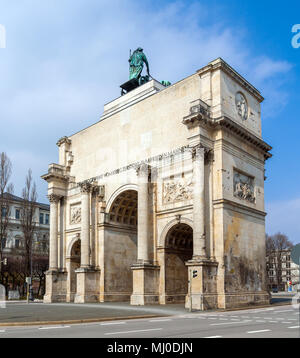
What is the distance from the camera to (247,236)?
32531mm

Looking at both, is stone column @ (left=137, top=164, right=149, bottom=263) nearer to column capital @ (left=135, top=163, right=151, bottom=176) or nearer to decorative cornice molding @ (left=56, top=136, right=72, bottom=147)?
column capital @ (left=135, top=163, right=151, bottom=176)

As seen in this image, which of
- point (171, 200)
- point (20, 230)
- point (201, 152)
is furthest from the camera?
point (20, 230)

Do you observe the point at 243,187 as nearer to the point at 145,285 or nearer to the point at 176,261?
the point at 176,261

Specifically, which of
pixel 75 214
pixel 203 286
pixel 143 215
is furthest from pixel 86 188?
pixel 203 286

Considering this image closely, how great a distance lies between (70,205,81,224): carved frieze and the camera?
137 feet

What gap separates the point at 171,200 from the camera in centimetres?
3259

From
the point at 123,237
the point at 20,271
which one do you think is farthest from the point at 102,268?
the point at 20,271

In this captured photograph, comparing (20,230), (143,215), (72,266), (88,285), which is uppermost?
(20,230)

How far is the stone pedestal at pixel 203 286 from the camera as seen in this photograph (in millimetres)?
27334

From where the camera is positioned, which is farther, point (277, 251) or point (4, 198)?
point (277, 251)

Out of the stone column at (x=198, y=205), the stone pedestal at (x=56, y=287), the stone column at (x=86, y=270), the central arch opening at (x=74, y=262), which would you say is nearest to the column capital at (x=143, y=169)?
the stone column at (x=198, y=205)

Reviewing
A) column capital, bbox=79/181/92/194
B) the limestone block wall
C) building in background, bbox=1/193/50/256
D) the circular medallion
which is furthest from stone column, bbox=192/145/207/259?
building in background, bbox=1/193/50/256

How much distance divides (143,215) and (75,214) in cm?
1150
